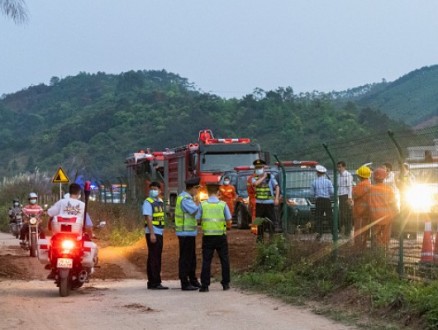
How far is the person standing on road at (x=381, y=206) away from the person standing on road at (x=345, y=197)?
0.59 m

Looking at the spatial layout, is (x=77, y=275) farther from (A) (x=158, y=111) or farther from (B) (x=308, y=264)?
(A) (x=158, y=111)

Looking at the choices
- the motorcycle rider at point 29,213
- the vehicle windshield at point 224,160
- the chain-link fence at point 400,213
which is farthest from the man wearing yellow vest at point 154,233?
the vehicle windshield at point 224,160

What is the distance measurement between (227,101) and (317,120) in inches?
863

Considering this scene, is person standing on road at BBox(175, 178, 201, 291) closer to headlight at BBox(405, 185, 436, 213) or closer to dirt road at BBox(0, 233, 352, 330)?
dirt road at BBox(0, 233, 352, 330)

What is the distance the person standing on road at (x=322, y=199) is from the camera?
1598cm

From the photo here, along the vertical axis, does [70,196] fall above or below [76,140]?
below

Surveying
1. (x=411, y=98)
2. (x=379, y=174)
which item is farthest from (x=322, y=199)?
(x=411, y=98)

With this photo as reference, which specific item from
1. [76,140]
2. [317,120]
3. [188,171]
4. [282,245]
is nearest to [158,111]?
[76,140]

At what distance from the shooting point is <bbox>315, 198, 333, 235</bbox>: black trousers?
52.1 feet

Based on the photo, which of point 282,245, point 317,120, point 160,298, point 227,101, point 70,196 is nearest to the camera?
point 160,298

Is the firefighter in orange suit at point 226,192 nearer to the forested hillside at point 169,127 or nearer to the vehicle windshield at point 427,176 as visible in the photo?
the vehicle windshield at point 427,176

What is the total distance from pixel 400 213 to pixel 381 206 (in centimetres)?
176

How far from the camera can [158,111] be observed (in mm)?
119750

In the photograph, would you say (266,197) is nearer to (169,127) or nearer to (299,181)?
(299,181)
